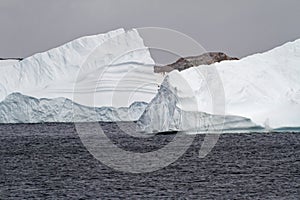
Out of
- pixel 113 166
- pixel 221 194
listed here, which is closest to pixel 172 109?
pixel 113 166

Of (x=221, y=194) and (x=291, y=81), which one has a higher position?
(x=291, y=81)

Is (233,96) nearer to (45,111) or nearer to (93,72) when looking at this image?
(45,111)

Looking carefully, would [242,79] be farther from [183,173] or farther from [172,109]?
[183,173]

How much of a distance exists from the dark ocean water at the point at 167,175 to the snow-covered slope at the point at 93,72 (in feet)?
29.2

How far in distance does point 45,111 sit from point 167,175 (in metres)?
18.8

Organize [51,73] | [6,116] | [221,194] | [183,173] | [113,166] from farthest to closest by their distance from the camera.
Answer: [51,73] < [6,116] < [113,166] < [183,173] < [221,194]

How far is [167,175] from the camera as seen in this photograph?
2264cm

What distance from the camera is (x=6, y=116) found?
40750 mm

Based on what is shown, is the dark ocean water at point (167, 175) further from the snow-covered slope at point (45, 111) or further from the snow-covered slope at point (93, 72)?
the snow-covered slope at point (93, 72)

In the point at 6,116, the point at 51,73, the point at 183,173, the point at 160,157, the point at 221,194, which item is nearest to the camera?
the point at 221,194

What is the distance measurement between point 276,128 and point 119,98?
46.5 ft

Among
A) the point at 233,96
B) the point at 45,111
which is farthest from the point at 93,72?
the point at 233,96

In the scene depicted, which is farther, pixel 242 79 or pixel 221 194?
pixel 242 79

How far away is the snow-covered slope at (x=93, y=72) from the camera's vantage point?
42062 mm
